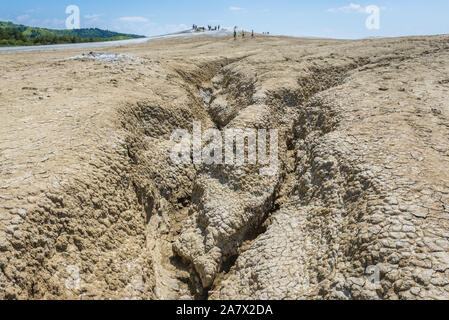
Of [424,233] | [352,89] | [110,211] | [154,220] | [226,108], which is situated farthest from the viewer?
[226,108]

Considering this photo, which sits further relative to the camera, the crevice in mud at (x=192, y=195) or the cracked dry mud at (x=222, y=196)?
the crevice in mud at (x=192, y=195)

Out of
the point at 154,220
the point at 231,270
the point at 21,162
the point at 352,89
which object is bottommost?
the point at 231,270

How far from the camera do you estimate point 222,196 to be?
6988 millimetres

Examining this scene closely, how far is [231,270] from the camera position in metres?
5.92

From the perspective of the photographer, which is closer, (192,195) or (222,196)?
(222,196)

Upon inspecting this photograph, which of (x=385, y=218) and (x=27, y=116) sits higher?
(x=27, y=116)

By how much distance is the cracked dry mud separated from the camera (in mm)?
4242

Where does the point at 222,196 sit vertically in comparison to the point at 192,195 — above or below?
above

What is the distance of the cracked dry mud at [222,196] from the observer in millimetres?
4242

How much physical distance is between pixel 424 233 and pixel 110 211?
18.7ft

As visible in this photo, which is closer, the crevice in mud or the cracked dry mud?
the cracked dry mud
